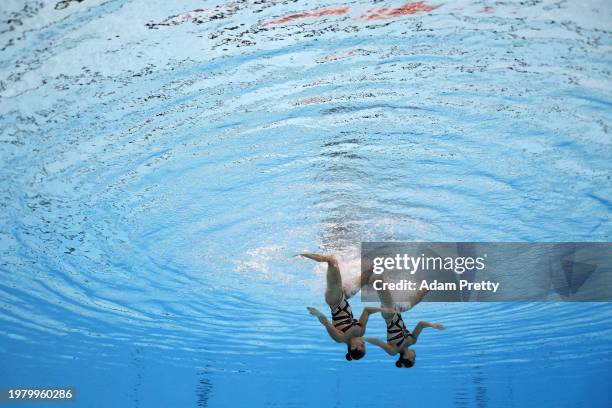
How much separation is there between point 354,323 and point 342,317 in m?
0.30

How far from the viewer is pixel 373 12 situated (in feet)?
29.3

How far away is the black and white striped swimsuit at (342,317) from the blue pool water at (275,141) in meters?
3.67

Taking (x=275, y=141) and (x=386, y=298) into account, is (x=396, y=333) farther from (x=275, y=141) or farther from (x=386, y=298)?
(x=275, y=141)

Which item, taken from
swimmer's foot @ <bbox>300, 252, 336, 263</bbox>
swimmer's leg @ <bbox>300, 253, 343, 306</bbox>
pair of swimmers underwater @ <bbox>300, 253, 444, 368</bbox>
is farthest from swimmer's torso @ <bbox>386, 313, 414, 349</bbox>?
swimmer's foot @ <bbox>300, 252, 336, 263</bbox>

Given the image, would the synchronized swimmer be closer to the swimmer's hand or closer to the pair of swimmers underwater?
the pair of swimmers underwater

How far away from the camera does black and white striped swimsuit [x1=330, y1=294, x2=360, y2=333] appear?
977cm

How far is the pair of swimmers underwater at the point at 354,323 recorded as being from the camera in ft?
29.7

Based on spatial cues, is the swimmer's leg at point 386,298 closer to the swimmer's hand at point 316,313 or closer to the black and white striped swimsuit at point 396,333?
the black and white striped swimsuit at point 396,333

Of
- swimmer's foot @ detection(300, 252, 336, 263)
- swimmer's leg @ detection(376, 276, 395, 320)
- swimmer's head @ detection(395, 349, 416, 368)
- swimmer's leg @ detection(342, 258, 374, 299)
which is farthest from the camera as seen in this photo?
swimmer's leg @ detection(342, 258, 374, 299)

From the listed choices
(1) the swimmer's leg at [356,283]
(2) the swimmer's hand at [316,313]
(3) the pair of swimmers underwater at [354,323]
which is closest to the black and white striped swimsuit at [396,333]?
(3) the pair of swimmers underwater at [354,323]

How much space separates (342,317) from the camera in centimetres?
991

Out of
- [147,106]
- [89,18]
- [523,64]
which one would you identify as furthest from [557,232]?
[89,18]

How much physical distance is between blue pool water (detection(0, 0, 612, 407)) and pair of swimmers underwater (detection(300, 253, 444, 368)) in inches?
138

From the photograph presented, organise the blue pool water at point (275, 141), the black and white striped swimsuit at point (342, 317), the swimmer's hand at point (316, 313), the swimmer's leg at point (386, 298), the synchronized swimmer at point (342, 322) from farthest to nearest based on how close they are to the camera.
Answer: the swimmer's leg at point (386, 298) < the black and white striped swimsuit at point (342, 317) < the synchronized swimmer at point (342, 322) < the blue pool water at point (275, 141) < the swimmer's hand at point (316, 313)
